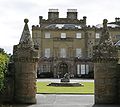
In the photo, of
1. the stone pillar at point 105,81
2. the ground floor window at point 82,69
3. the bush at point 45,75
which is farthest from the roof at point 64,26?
the stone pillar at point 105,81

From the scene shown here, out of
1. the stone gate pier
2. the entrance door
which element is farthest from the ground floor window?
the stone gate pier

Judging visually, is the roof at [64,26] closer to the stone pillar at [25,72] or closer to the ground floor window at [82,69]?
the ground floor window at [82,69]

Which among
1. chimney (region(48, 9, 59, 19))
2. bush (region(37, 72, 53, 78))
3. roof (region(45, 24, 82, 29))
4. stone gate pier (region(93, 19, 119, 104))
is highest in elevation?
Result: chimney (region(48, 9, 59, 19))

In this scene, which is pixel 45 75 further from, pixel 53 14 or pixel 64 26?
pixel 53 14

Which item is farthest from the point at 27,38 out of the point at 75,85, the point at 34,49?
the point at 75,85

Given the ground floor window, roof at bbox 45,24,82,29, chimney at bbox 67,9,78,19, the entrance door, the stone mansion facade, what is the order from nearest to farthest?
1. the ground floor window
2. the entrance door
3. the stone mansion facade
4. roof at bbox 45,24,82,29
5. chimney at bbox 67,9,78,19

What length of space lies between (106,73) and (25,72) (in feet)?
14.2

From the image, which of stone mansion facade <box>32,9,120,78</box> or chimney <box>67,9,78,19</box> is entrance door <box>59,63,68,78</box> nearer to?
stone mansion facade <box>32,9,120,78</box>

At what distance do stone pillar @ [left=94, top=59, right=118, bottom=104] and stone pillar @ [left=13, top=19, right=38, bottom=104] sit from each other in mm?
3380

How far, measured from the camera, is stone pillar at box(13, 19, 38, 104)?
18.5m

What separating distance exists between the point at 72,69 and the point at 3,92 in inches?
1957

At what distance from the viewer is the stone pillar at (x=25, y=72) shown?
60.5 ft

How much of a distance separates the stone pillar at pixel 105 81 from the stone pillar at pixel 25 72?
3.38 metres

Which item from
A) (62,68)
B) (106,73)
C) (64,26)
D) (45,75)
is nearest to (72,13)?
(64,26)
